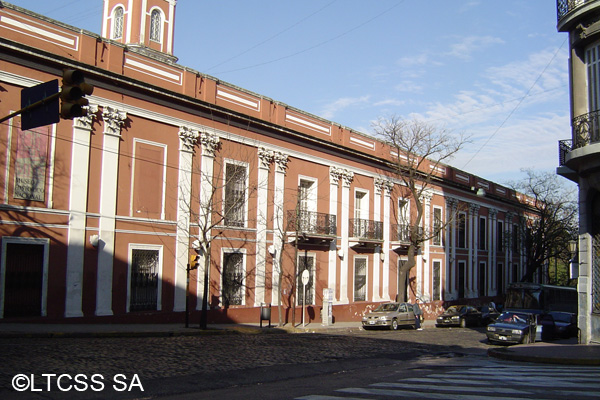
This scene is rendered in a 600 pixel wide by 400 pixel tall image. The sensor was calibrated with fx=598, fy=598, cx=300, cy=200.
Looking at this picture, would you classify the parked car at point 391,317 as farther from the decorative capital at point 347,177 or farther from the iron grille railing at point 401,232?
the iron grille railing at point 401,232

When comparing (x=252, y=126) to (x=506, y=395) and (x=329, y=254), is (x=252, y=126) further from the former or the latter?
(x=506, y=395)

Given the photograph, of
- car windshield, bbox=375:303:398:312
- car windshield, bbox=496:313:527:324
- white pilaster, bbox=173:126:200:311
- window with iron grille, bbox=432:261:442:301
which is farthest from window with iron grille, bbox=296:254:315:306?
window with iron grille, bbox=432:261:442:301

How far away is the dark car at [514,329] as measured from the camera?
22.1 m

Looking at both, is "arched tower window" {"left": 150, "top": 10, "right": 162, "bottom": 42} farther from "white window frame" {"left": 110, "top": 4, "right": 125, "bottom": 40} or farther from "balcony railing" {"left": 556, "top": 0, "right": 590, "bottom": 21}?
"balcony railing" {"left": 556, "top": 0, "right": 590, "bottom": 21}

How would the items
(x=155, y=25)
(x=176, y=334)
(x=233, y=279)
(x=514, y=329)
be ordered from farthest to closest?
(x=155, y=25), (x=233, y=279), (x=514, y=329), (x=176, y=334)

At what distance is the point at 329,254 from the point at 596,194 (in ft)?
49.8

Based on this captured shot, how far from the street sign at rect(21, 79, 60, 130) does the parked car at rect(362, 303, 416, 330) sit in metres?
20.4

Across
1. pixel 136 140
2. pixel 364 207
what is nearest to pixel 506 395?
pixel 136 140

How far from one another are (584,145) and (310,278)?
16285 mm

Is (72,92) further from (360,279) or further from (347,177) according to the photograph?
(360,279)

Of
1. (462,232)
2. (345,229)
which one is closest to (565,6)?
(345,229)

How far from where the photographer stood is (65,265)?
832 inches

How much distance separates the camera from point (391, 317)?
2895 centimetres

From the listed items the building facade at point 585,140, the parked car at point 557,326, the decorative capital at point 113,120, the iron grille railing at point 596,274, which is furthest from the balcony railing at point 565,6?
the decorative capital at point 113,120
